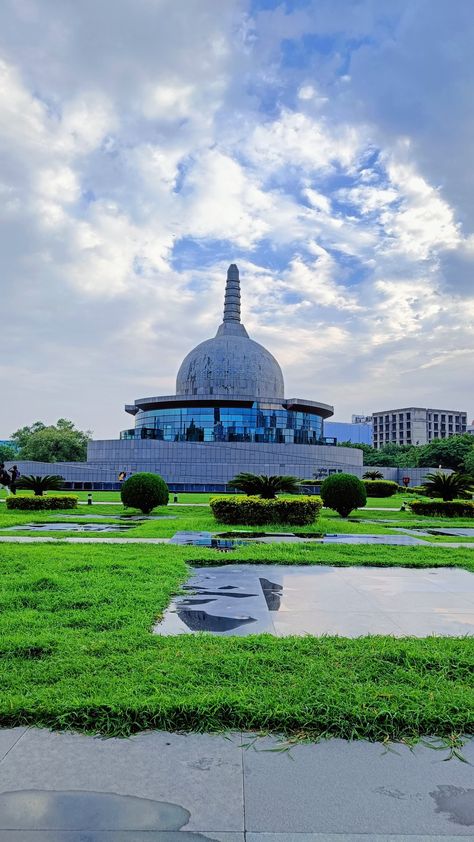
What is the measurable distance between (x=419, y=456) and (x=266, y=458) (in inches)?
1142

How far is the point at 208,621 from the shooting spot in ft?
19.3

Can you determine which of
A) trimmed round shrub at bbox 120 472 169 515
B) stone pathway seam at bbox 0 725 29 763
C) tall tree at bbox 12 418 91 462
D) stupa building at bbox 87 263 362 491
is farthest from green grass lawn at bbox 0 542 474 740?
tall tree at bbox 12 418 91 462

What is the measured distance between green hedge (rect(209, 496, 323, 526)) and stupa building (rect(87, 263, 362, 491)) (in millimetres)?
27693

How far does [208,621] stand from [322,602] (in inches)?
60.7

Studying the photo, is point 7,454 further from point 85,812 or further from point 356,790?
point 356,790

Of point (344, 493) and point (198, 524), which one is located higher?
point (344, 493)

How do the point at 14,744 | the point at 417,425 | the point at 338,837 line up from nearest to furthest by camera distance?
the point at 338,837
the point at 14,744
the point at 417,425

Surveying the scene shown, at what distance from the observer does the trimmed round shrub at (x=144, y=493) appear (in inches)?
888

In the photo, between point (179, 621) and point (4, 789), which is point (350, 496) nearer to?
point (179, 621)

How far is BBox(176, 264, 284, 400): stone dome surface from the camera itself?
56906mm

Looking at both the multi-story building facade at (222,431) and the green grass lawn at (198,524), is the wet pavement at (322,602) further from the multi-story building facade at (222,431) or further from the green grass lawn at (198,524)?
Result: the multi-story building facade at (222,431)

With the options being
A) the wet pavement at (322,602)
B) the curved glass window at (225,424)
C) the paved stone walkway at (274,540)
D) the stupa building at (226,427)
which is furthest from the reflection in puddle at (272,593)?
the curved glass window at (225,424)

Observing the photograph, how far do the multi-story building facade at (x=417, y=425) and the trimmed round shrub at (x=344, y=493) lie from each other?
108 m

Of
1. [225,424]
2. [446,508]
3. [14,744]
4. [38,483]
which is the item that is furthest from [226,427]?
[14,744]
